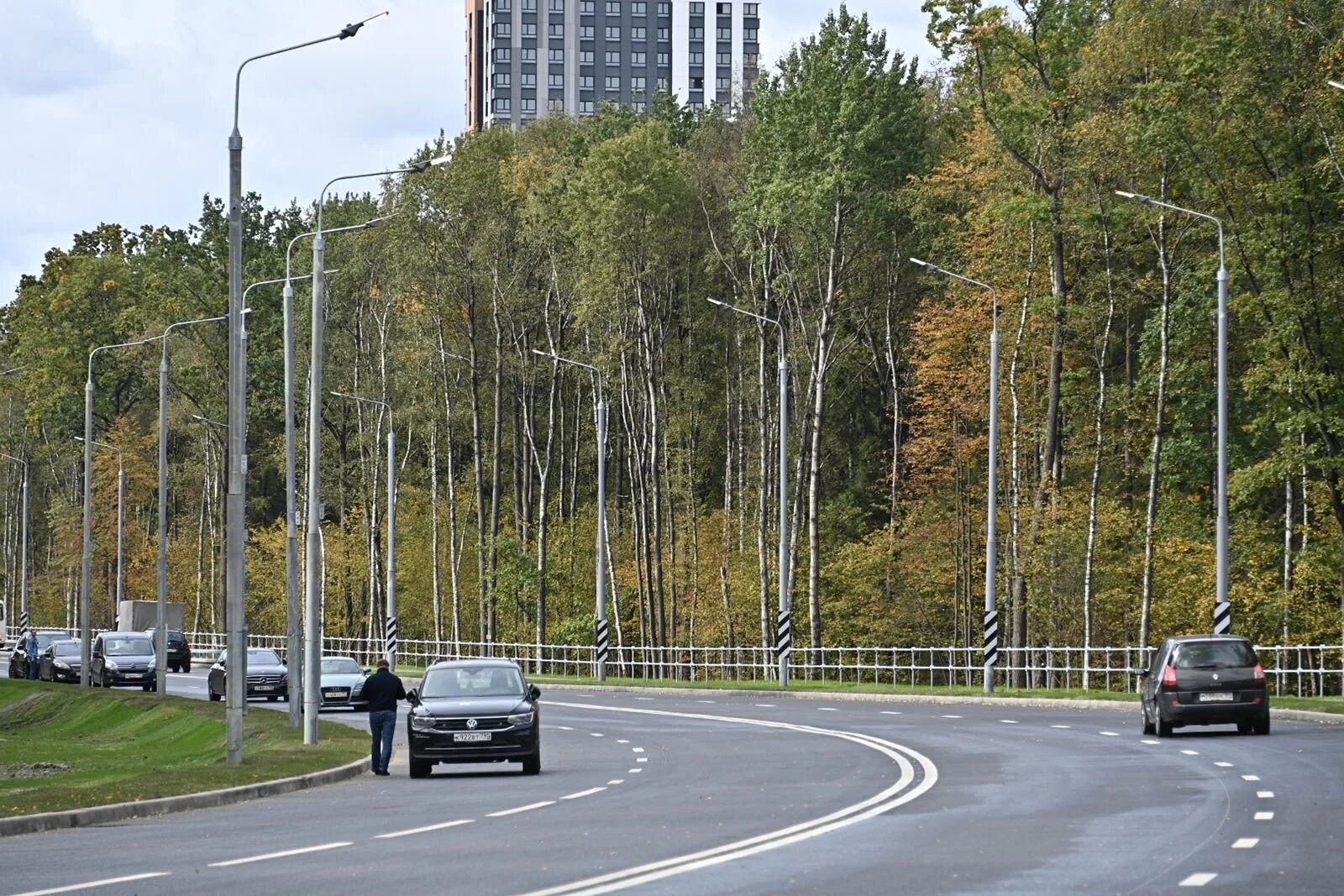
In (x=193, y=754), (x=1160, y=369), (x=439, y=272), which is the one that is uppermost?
(x=439, y=272)

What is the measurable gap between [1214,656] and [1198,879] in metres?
19.5

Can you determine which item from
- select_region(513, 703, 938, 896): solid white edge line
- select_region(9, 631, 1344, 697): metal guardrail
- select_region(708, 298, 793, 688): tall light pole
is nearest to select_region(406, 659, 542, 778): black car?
select_region(513, 703, 938, 896): solid white edge line

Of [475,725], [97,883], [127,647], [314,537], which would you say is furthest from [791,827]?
[127,647]

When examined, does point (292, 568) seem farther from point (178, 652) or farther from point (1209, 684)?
point (178, 652)

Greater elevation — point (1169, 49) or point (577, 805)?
point (1169, 49)

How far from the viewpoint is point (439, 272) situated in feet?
289

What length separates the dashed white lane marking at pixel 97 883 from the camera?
15.1 m

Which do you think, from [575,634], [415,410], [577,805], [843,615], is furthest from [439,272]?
[577,805]

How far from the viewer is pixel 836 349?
7981 centimetres

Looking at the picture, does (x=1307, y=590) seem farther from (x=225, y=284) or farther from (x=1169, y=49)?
(x=225, y=284)

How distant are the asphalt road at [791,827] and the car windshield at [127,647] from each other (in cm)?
3788

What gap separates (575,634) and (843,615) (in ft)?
49.3

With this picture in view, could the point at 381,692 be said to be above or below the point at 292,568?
below

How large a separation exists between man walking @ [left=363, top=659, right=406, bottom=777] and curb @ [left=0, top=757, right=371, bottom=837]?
46 centimetres
